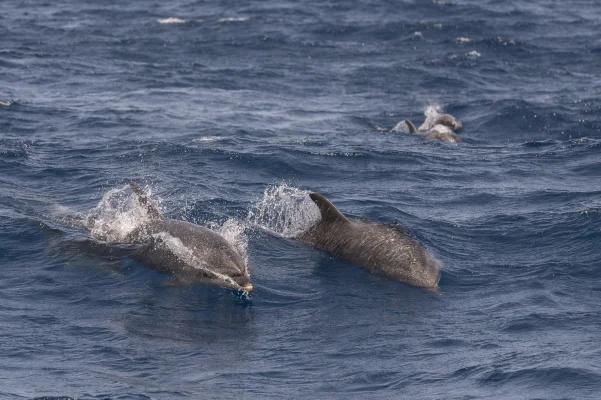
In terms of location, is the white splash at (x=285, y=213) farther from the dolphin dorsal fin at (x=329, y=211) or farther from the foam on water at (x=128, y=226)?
the foam on water at (x=128, y=226)

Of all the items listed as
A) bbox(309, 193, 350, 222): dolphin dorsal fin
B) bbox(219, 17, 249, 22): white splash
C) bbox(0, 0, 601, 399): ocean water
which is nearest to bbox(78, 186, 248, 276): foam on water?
bbox(0, 0, 601, 399): ocean water

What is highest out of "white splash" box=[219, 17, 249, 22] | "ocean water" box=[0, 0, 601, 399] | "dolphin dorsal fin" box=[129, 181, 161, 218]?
"white splash" box=[219, 17, 249, 22]

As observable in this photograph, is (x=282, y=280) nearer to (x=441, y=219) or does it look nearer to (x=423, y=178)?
(x=441, y=219)

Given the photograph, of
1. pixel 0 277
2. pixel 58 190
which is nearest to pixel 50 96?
pixel 58 190

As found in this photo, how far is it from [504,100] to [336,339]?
64.0 feet

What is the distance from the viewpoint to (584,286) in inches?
624

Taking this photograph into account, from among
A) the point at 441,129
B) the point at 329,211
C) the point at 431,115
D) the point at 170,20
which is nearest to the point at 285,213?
the point at 329,211

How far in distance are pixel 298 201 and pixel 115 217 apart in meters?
3.54

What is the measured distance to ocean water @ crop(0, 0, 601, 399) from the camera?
42.0 feet

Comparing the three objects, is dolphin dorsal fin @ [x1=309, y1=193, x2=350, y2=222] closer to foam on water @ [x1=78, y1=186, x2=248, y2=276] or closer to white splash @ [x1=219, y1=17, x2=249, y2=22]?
foam on water @ [x1=78, y1=186, x2=248, y2=276]

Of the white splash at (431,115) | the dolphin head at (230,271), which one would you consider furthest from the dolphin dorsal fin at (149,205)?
the white splash at (431,115)

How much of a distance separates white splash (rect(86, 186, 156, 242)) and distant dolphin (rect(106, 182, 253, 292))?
0.68 meters

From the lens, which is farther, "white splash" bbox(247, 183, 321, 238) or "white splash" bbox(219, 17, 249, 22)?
"white splash" bbox(219, 17, 249, 22)

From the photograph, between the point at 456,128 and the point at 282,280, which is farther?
the point at 456,128
